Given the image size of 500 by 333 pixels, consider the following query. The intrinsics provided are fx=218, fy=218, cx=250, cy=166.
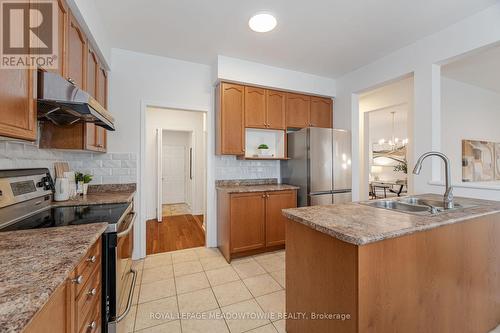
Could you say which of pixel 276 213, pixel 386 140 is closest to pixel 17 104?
pixel 276 213

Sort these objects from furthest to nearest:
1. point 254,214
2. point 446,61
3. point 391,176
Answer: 1. point 391,176
2. point 254,214
3. point 446,61

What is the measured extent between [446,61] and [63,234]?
3.47m

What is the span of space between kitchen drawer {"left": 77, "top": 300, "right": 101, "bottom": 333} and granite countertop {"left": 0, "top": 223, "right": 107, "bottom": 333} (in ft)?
1.22

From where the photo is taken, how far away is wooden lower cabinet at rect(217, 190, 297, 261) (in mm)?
2680

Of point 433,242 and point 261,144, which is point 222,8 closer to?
point 261,144

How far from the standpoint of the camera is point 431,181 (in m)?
2.28

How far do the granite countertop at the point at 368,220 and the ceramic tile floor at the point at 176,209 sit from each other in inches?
168

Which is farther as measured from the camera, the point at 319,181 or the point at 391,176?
the point at 391,176

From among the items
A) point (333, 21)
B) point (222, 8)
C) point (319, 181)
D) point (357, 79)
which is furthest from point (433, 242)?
point (357, 79)

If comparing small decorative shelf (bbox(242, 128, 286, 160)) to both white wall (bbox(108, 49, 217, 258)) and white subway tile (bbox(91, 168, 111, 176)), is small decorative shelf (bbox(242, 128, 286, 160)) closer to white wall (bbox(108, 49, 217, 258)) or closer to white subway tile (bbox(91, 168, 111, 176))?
white wall (bbox(108, 49, 217, 258))

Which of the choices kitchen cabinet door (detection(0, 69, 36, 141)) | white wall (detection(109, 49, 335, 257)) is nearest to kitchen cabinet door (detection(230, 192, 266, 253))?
white wall (detection(109, 49, 335, 257))

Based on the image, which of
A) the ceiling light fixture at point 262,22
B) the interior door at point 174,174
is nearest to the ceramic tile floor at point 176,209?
the interior door at point 174,174

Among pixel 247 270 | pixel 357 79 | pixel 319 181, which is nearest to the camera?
pixel 247 270

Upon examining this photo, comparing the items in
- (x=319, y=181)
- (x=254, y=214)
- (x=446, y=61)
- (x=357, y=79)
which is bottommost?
(x=254, y=214)
